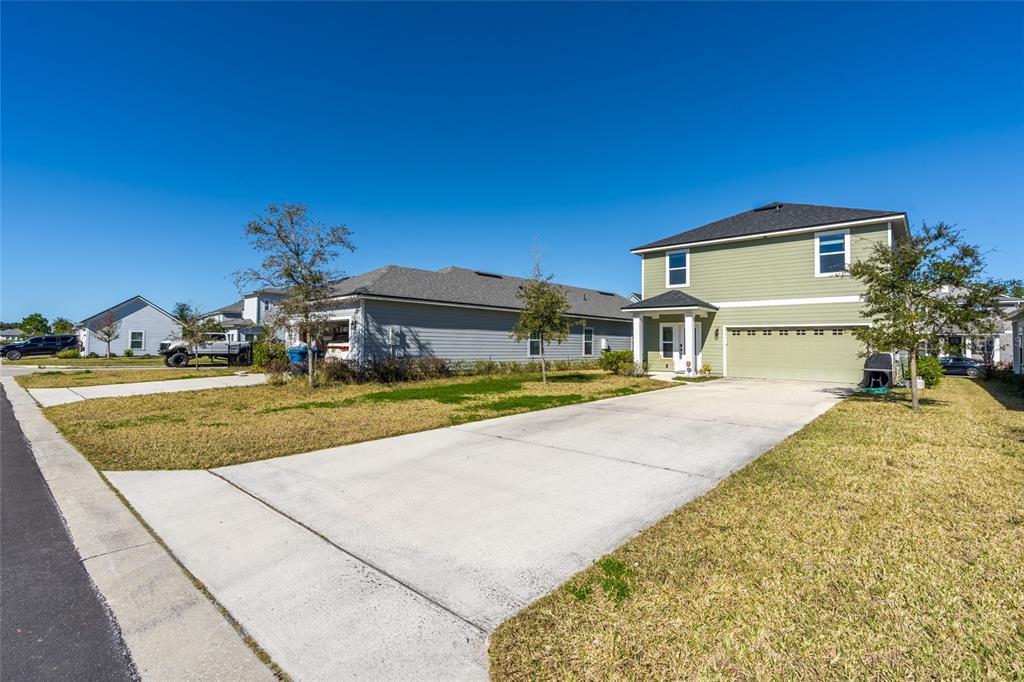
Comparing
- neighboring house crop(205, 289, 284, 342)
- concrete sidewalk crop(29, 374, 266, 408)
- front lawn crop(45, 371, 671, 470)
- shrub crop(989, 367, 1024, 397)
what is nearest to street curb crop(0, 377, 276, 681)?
front lawn crop(45, 371, 671, 470)

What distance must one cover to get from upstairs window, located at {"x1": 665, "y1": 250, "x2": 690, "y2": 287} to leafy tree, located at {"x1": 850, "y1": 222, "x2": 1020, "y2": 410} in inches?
357

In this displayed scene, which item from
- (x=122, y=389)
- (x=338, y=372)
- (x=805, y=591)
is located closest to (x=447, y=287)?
(x=338, y=372)

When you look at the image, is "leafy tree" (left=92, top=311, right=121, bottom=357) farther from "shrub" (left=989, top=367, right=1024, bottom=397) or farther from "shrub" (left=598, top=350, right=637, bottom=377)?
"shrub" (left=989, top=367, right=1024, bottom=397)

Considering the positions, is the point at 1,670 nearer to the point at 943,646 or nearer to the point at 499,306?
the point at 943,646

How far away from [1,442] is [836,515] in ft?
37.0

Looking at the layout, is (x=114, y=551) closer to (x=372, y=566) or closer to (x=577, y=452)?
(x=372, y=566)

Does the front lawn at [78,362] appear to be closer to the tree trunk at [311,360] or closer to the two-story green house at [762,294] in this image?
the tree trunk at [311,360]

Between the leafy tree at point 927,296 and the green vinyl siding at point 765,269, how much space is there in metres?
6.00

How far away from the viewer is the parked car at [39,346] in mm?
33034

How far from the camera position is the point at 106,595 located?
9.62 feet

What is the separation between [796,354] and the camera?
54.4ft

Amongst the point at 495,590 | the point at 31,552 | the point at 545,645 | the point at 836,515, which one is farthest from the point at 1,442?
the point at 836,515

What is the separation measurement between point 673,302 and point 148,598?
17.6m

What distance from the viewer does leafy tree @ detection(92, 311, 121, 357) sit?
32531 millimetres
